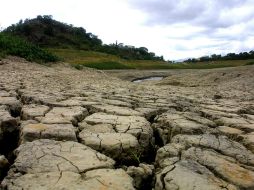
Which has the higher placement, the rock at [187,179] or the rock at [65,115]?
the rock at [65,115]

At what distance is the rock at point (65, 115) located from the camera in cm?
342

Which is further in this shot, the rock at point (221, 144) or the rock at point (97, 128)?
the rock at point (97, 128)

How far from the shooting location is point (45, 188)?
6.59 feet

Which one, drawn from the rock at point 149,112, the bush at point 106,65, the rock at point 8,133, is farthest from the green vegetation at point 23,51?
the rock at point 8,133

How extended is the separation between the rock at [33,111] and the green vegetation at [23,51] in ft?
29.3

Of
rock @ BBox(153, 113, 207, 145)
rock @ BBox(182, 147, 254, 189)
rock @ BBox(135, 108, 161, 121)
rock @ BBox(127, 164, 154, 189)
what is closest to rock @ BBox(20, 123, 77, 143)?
rock @ BBox(127, 164, 154, 189)

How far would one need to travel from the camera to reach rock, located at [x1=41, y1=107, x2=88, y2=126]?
3420 millimetres

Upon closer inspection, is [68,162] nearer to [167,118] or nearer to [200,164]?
[200,164]

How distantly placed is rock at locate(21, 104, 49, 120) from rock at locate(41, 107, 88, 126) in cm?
7

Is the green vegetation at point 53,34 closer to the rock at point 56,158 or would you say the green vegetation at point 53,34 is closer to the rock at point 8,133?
the rock at point 8,133

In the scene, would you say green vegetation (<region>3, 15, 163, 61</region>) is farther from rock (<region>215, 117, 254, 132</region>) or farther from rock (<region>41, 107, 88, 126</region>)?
rock (<region>215, 117, 254, 132</region>)

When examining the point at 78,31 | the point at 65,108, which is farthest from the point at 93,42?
the point at 65,108

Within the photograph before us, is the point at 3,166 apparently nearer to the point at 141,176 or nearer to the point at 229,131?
the point at 141,176

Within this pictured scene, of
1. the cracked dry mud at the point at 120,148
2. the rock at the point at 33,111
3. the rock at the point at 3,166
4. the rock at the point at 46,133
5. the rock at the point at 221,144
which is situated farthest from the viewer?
the rock at the point at 33,111
